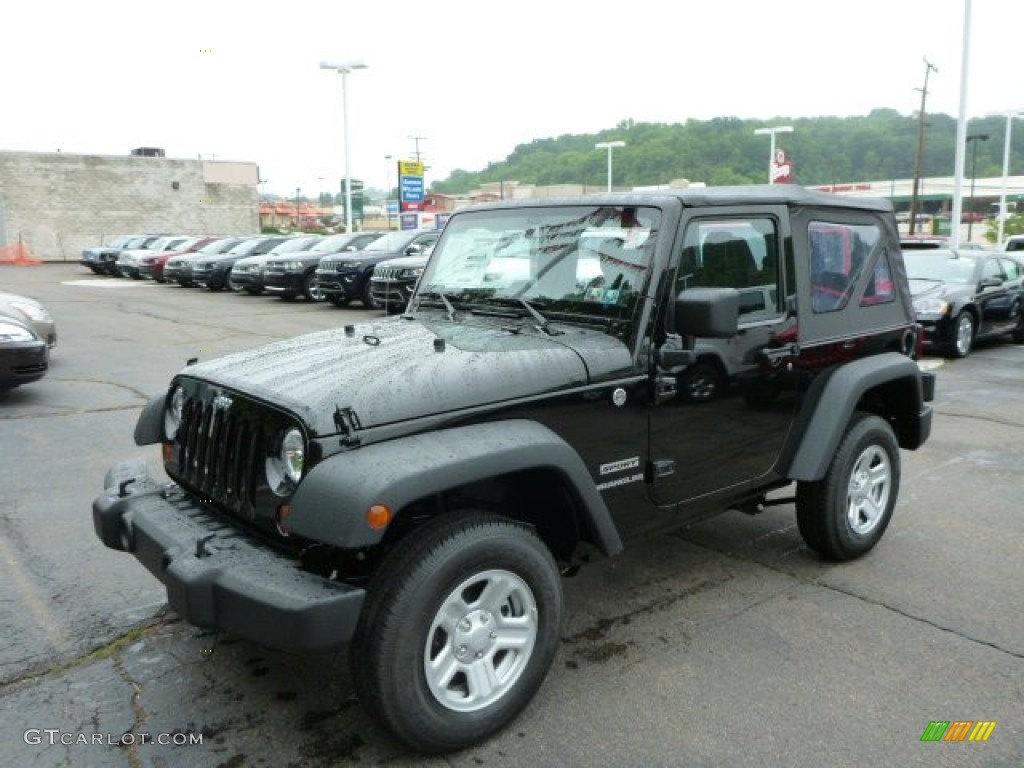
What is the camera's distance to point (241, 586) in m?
2.53

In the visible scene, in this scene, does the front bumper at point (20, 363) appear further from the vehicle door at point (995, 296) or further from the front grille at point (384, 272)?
the vehicle door at point (995, 296)

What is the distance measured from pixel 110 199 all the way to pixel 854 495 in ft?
163

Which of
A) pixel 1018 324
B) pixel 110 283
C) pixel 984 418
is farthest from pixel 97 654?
pixel 110 283

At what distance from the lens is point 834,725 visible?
9.87 ft

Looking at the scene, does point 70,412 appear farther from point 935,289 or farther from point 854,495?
point 935,289

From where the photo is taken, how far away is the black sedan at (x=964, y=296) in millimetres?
12127

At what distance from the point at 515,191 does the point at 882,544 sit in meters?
56.0

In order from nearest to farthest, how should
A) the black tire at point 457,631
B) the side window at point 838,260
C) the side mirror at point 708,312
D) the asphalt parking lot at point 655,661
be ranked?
the black tire at point 457,631, the asphalt parking lot at point 655,661, the side mirror at point 708,312, the side window at point 838,260

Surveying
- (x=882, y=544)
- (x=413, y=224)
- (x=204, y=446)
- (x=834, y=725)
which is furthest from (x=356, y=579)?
(x=413, y=224)

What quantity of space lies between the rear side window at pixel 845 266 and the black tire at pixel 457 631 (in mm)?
2157

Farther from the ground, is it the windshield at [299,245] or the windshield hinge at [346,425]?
the windshield at [299,245]

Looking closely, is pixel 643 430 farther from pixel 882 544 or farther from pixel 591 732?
pixel 882 544

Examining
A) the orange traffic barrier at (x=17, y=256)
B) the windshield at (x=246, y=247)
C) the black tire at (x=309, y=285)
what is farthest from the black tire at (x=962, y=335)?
the orange traffic barrier at (x=17, y=256)

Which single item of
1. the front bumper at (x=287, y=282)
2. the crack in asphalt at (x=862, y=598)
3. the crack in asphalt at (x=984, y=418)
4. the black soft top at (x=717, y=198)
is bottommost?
the crack in asphalt at (x=984, y=418)
